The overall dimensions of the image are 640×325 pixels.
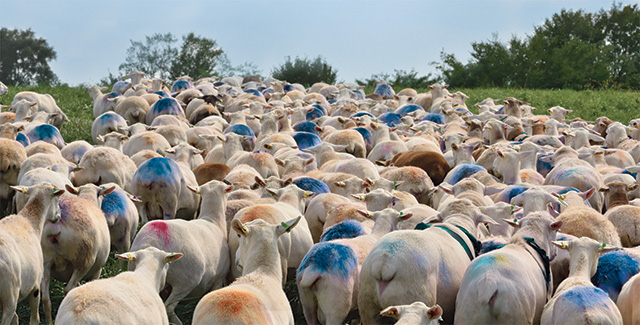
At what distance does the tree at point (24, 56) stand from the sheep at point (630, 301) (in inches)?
2182

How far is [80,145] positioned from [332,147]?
12.8ft

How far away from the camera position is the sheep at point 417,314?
5.05m

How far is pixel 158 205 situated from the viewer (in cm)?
970

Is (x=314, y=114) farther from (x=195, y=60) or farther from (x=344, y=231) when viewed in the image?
(x=195, y=60)

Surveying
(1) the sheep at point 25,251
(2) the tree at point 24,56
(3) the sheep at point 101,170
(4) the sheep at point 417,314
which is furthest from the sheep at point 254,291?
(2) the tree at point 24,56

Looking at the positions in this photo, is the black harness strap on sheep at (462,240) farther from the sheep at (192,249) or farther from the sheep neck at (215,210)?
the sheep neck at (215,210)

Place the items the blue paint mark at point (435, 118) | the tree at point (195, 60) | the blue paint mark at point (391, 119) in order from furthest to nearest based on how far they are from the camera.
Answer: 1. the tree at point (195, 60)
2. the blue paint mark at point (435, 118)
3. the blue paint mark at point (391, 119)

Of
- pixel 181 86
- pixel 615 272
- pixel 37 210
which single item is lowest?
pixel 615 272

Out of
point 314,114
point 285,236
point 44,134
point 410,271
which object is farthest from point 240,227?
point 314,114

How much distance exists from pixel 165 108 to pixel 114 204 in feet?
27.4

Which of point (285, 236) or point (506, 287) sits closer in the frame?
point (506, 287)

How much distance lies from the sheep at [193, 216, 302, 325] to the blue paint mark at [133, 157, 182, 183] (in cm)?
303

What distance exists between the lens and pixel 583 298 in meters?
5.66

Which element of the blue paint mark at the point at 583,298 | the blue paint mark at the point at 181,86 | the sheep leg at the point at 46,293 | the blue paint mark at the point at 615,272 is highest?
the blue paint mark at the point at 181,86
